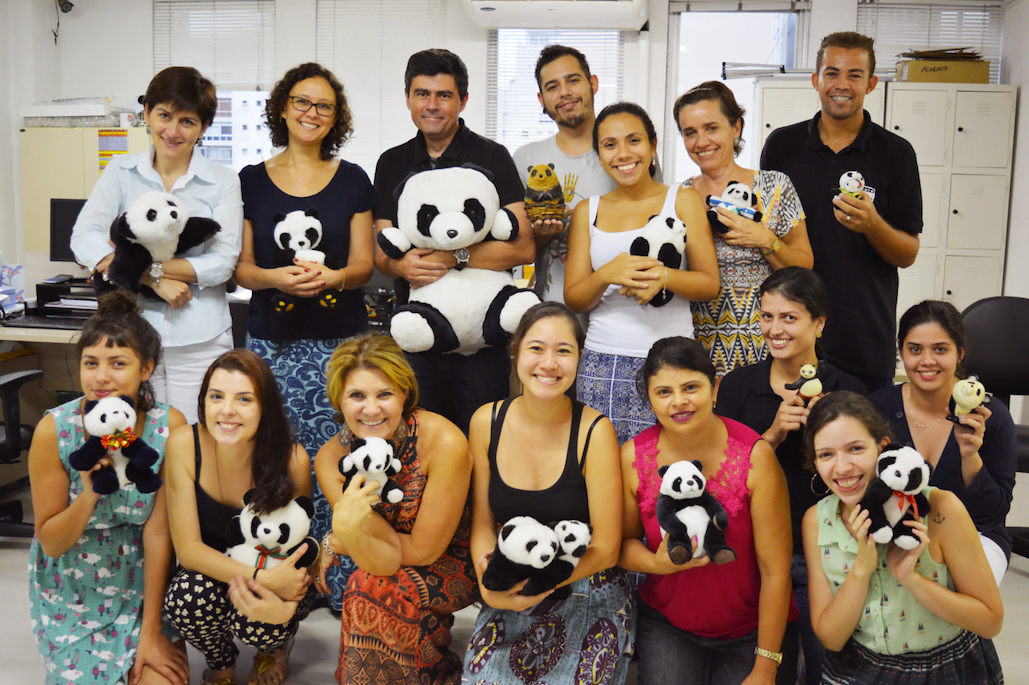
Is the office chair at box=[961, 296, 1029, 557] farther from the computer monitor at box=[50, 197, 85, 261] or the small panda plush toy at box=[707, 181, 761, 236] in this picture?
the computer monitor at box=[50, 197, 85, 261]

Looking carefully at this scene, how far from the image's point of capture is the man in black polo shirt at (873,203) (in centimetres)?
229

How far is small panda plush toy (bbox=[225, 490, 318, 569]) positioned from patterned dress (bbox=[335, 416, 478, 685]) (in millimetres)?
181

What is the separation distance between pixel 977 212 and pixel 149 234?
16.2ft

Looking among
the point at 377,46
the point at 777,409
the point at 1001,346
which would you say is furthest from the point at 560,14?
the point at 777,409

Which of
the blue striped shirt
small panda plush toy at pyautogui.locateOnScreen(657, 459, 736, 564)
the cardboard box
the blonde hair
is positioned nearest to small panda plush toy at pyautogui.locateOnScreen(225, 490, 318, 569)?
the blonde hair

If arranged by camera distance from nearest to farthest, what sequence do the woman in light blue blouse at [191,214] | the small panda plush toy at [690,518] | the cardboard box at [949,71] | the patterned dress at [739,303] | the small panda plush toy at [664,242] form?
the small panda plush toy at [690,518] → the small panda plush toy at [664,242] → the patterned dress at [739,303] → the woman in light blue blouse at [191,214] → the cardboard box at [949,71]

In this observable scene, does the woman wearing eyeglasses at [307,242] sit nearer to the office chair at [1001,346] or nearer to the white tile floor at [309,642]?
the white tile floor at [309,642]

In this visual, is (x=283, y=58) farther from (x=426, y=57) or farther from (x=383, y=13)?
(x=426, y=57)

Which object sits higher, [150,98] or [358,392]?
[150,98]

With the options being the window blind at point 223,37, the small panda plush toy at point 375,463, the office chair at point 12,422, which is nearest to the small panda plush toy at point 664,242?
the small panda plush toy at point 375,463

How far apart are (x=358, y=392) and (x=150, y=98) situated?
1.12m

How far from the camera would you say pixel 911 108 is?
16.0ft

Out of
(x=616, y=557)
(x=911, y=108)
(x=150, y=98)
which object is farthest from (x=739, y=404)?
(x=911, y=108)

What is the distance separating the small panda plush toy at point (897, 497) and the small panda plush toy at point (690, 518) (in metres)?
0.28
